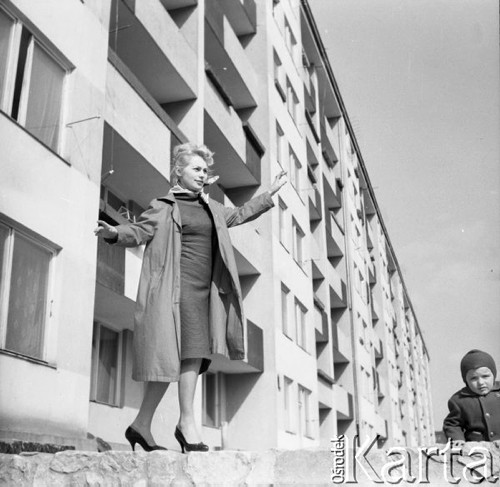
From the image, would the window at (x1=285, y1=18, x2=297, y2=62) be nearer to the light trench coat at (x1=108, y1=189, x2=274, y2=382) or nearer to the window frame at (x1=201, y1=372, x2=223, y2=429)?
the window frame at (x1=201, y1=372, x2=223, y2=429)

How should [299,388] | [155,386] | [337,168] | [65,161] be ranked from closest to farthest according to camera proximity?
[155,386] → [65,161] → [299,388] → [337,168]

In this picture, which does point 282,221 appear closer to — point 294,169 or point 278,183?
point 294,169

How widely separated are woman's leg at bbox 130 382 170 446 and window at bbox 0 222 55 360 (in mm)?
3949

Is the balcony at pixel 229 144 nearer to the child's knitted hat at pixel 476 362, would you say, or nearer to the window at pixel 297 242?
the window at pixel 297 242

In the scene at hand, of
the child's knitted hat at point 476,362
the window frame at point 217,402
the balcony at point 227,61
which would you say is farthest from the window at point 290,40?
the child's knitted hat at point 476,362

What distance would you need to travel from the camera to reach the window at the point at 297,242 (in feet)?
80.3

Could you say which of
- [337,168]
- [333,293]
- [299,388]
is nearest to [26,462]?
[299,388]

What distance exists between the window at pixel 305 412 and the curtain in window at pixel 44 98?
14364mm

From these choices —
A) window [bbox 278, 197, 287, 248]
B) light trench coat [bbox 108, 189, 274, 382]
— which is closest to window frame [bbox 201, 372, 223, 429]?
window [bbox 278, 197, 287, 248]

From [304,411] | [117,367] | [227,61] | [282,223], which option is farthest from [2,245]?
[304,411]

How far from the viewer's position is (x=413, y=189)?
14.0m

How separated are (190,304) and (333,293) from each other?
27949 mm

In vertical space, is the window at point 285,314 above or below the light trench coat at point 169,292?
above

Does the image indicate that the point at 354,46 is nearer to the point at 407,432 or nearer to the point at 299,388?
the point at 299,388
